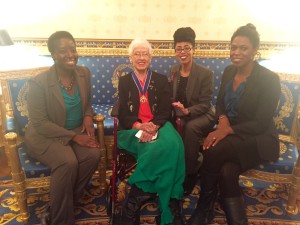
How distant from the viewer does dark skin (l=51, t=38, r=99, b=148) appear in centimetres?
251

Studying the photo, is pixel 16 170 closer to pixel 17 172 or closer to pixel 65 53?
pixel 17 172

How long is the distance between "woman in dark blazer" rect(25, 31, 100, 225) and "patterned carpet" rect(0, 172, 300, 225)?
0.28 meters

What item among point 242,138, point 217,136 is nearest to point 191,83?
point 217,136

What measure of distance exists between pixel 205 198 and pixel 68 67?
170 cm

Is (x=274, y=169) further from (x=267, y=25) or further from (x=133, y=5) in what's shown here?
(x=133, y=5)

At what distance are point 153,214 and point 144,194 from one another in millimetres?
426

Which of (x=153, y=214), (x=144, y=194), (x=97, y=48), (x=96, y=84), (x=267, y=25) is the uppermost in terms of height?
(x=267, y=25)

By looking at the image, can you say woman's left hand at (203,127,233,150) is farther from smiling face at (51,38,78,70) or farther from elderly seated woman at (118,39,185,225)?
smiling face at (51,38,78,70)

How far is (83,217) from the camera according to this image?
105 inches

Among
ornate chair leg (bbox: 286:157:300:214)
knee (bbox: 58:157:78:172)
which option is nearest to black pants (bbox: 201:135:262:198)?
ornate chair leg (bbox: 286:157:300:214)

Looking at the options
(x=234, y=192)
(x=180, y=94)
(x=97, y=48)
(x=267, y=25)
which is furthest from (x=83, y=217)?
(x=267, y=25)

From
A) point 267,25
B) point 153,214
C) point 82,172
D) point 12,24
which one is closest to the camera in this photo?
point 82,172

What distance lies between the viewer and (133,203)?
94.3 inches

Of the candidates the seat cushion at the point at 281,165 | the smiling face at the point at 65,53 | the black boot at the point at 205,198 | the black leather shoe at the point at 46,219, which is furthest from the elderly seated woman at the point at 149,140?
the seat cushion at the point at 281,165
